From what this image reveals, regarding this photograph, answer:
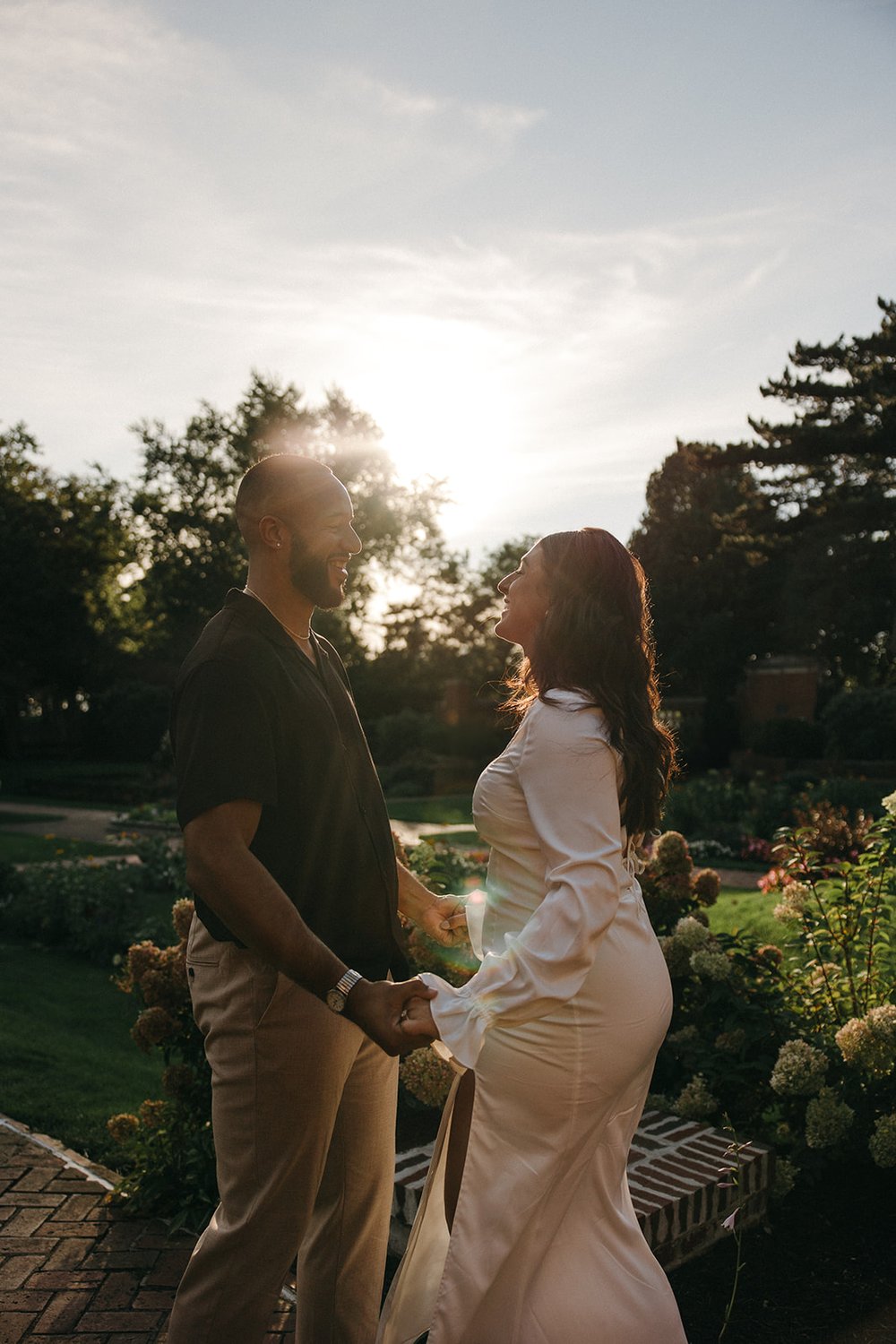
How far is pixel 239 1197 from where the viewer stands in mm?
2176

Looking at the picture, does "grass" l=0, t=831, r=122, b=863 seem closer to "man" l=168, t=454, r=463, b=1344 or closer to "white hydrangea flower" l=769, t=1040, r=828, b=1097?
"white hydrangea flower" l=769, t=1040, r=828, b=1097

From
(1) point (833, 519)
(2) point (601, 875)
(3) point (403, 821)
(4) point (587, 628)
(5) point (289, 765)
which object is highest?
(1) point (833, 519)

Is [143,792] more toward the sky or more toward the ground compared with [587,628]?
more toward the ground

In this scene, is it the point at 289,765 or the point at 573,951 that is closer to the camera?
the point at 573,951

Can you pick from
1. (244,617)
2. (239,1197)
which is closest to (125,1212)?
(239,1197)

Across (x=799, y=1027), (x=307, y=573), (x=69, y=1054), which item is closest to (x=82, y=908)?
(x=69, y=1054)

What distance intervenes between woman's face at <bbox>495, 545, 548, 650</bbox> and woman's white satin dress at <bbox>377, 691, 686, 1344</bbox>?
0.26m

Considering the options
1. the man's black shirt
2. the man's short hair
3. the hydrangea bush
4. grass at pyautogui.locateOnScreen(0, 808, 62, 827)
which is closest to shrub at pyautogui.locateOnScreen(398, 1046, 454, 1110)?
the hydrangea bush

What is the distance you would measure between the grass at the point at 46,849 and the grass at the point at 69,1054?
4902 millimetres

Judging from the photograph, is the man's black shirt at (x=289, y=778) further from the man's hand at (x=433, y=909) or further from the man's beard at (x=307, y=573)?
the man's hand at (x=433, y=909)

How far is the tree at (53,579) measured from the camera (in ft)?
114

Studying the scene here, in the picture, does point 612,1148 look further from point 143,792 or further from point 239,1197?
point 143,792

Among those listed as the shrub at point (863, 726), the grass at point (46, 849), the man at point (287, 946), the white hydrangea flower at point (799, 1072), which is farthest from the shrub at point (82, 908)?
the shrub at point (863, 726)

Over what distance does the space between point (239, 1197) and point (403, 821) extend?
625 inches
